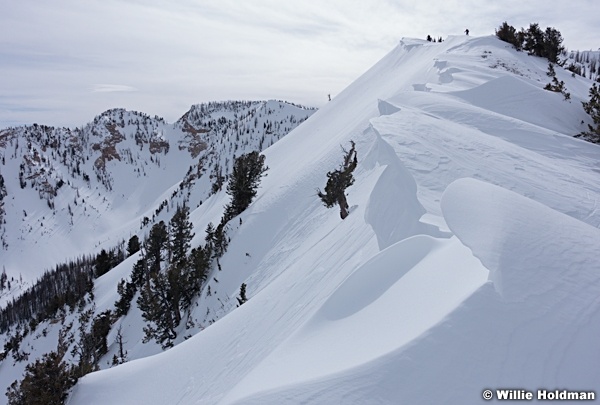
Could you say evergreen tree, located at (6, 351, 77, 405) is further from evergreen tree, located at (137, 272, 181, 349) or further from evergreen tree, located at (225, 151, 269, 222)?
evergreen tree, located at (225, 151, 269, 222)

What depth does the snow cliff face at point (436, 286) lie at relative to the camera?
308 centimetres

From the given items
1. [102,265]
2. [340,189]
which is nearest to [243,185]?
[340,189]

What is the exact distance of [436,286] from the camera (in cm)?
442

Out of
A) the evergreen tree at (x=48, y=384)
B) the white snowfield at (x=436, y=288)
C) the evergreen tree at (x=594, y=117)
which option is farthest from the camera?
the evergreen tree at (x=594, y=117)

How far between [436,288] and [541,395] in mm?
1647

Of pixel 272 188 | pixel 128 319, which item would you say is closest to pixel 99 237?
pixel 128 319

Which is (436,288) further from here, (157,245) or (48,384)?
(157,245)

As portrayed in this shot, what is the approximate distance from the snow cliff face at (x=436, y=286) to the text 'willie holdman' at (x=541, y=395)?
5cm

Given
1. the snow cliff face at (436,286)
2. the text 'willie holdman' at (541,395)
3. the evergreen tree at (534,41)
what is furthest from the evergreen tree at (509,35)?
the text 'willie holdman' at (541,395)

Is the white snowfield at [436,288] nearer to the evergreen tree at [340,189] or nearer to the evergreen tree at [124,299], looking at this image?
the evergreen tree at [340,189]

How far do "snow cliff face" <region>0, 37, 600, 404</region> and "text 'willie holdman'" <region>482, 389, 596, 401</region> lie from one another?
0.05 metres

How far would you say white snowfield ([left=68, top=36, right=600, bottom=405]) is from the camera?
3076 mm

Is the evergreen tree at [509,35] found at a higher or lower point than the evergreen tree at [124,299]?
higher

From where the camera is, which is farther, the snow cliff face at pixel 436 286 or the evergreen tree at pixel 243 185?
the evergreen tree at pixel 243 185
